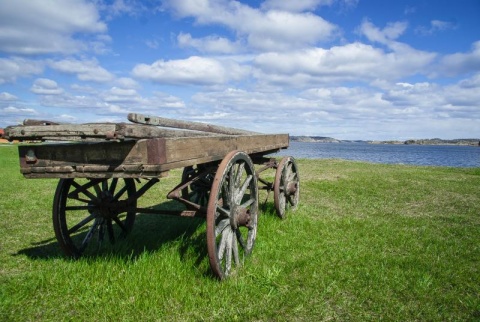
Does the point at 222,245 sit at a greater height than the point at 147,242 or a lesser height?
greater

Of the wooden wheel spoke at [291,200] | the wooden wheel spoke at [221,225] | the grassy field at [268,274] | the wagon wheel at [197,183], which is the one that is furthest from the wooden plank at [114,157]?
the wooden wheel spoke at [291,200]

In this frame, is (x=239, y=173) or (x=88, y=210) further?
(x=88, y=210)

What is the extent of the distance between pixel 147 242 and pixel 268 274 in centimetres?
251

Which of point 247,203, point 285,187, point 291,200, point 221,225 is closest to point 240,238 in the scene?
point 247,203

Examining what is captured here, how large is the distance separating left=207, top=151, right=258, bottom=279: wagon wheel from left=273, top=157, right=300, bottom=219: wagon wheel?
1960 mm

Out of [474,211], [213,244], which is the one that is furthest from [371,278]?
[474,211]

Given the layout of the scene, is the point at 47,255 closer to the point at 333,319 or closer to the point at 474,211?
the point at 333,319

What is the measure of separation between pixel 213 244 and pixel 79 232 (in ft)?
13.9

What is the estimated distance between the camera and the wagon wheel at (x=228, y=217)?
12.2 ft

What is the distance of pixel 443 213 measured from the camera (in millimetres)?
8539

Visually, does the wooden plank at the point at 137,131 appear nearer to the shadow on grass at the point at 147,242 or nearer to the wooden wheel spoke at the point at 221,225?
the wooden wheel spoke at the point at 221,225

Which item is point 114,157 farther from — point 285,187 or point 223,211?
point 285,187

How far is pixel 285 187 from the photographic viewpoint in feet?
24.0

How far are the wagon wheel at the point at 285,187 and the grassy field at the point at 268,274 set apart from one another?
0.32 metres
